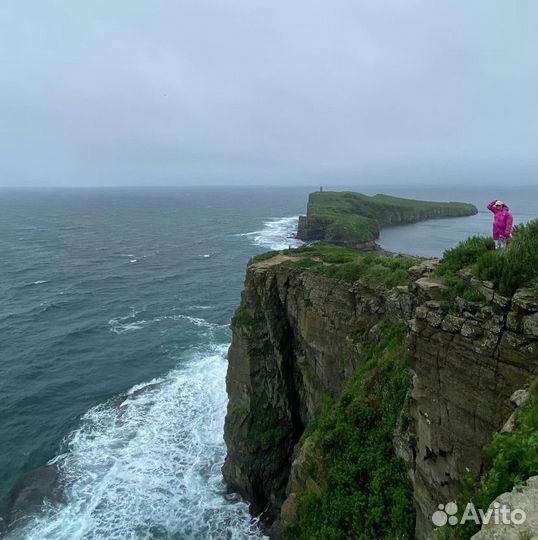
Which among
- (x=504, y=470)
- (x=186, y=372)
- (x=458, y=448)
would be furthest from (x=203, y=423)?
(x=504, y=470)

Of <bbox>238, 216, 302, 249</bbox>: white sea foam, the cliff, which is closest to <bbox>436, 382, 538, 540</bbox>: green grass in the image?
<bbox>238, 216, 302, 249</bbox>: white sea foam

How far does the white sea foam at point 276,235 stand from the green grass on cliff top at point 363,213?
942 cm

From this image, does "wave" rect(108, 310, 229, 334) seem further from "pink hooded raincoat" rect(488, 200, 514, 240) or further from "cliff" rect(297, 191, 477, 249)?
"cliff" rect(297, 191, 477, 249)

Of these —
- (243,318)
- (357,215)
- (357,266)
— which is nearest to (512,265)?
(357,266)

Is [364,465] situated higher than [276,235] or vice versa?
[276,235]

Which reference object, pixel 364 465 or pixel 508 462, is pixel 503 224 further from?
pixel 364 465

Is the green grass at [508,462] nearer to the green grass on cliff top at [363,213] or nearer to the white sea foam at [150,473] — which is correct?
the white sea foam at [150,473]

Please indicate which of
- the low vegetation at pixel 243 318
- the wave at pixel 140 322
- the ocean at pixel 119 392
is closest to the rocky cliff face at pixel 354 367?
the low vegetation at pixel 243 318

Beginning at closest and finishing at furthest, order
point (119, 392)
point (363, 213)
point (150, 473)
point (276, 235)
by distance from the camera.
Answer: point (150, 473) → point (119, 392) → point (276, 235) → point (363, 213)

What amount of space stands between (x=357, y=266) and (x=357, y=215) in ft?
371

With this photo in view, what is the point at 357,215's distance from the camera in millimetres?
135250

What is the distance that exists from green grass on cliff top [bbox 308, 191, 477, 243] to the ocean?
32955 millimetres

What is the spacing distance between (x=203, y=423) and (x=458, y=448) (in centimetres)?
2947

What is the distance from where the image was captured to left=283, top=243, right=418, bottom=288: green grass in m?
23.8
